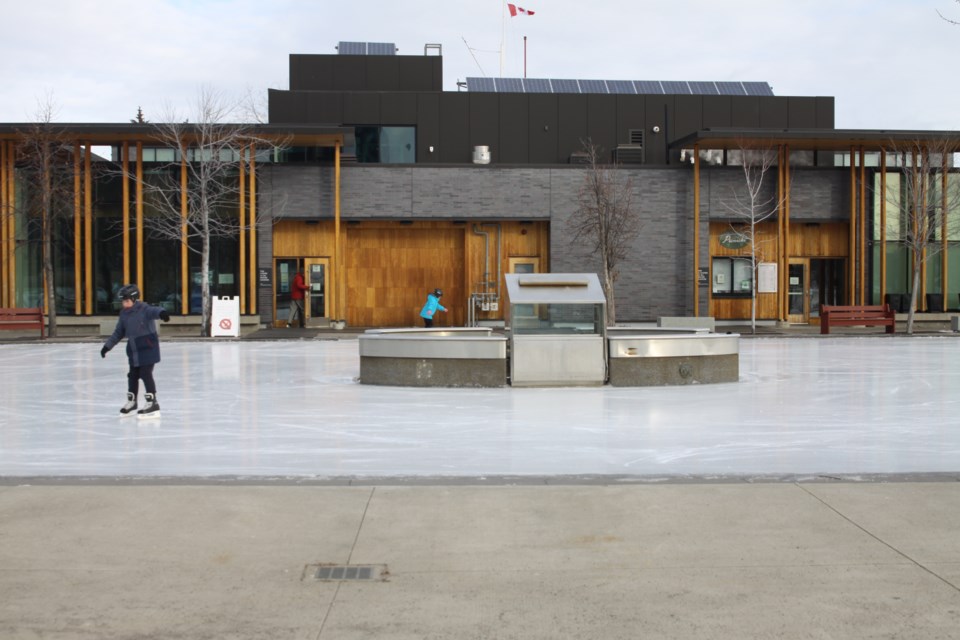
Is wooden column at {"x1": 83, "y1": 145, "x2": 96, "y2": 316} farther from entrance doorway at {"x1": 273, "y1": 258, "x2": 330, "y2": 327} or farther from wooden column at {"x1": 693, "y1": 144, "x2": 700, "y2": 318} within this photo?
wooden column at {"x1": 693, "y1": 144, "x2": 700, "y2": 318}

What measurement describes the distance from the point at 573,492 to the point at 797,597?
2598mm

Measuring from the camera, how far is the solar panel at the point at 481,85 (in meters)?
37.5

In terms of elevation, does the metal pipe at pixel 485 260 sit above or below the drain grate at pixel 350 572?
above

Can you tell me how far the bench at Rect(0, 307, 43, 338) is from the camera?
94.2ft

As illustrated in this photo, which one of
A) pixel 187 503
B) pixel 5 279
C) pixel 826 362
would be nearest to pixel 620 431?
pixel 187 503

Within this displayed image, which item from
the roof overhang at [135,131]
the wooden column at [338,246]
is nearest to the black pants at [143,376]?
the roof overhang at [135,131]

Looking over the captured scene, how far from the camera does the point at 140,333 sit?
483 inches

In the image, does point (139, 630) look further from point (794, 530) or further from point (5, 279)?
point (5, 279)

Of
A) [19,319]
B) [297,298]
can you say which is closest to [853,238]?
[297,298]

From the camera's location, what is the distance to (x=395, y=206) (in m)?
33.6

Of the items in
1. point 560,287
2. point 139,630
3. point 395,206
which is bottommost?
point 139,630

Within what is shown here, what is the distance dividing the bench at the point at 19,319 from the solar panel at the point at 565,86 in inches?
777

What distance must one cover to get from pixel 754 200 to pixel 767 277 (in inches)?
103

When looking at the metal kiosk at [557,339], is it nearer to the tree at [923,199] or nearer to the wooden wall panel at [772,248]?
the tree at [923,199]
